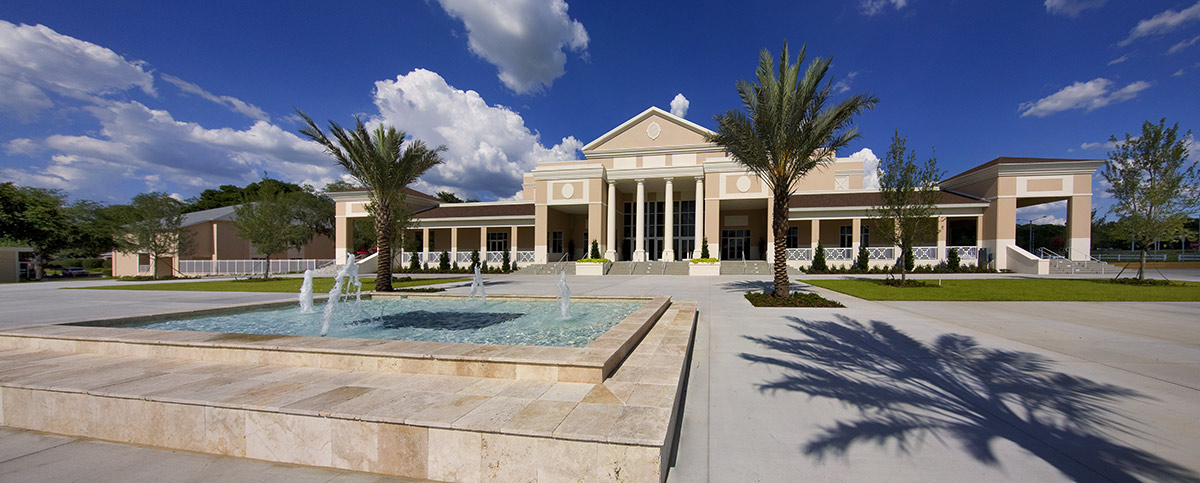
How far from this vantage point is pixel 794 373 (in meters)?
5.25

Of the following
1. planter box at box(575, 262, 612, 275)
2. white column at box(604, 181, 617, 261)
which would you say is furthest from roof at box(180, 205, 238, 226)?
white column at box(604, 181, 617, 261)

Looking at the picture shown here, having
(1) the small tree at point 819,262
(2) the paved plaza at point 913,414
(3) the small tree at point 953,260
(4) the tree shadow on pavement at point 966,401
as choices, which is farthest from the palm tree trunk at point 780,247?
(3) the small tree at point 953,260

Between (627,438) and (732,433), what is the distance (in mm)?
1441

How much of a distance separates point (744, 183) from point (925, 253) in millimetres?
13441

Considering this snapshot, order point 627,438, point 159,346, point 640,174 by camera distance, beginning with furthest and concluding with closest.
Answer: point 640,174 → point 159,346 → point 627,438

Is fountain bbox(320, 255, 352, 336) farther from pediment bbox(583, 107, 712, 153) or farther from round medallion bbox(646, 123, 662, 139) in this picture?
round medallion bbox(646, 123, 662, 139)

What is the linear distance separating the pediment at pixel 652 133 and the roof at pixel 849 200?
909 cm

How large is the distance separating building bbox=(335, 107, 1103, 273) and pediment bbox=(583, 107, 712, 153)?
9cm

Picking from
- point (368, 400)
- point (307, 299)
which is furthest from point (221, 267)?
point (368, 400)

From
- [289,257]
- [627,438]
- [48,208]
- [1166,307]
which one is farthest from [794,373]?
[48,208]

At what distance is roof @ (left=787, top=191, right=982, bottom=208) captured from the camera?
28.9m

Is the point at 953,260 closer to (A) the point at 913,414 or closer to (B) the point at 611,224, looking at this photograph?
(B) the point at 611,224

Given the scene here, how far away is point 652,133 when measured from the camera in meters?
34.3

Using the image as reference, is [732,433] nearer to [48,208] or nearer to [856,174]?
[856,174]
